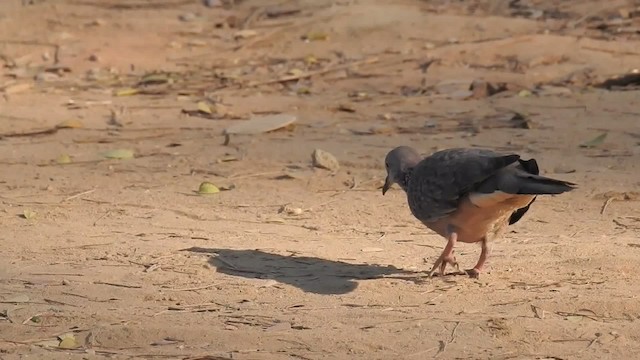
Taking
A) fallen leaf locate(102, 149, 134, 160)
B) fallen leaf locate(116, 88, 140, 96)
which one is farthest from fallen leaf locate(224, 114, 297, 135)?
fallen leaf locate(116, 88, 140, 96)

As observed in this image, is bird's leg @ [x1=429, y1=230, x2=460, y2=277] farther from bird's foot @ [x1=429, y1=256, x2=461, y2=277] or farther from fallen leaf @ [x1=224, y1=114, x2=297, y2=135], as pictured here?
fallen leaf @ [x1=224, y1=114, x2=297, y2=135]

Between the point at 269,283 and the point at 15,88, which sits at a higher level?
the point at 269,283

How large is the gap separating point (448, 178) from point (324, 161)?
2.61 meters

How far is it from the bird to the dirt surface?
0.22 m

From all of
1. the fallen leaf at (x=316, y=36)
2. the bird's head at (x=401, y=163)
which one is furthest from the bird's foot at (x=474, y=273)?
the fallen leaf at (x=316, y=36)

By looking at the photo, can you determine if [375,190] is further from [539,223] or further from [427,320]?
[427,320]

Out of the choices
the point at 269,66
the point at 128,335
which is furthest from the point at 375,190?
the point at 269,66

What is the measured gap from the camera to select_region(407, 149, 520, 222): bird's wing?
577 cm

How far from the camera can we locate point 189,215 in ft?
24.3

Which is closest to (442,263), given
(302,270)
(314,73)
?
(302,270)

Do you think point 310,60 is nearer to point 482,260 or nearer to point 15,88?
point 15,88

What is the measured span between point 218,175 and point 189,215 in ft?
3.31

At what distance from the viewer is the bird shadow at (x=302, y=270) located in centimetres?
597

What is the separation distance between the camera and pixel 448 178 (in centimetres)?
599
